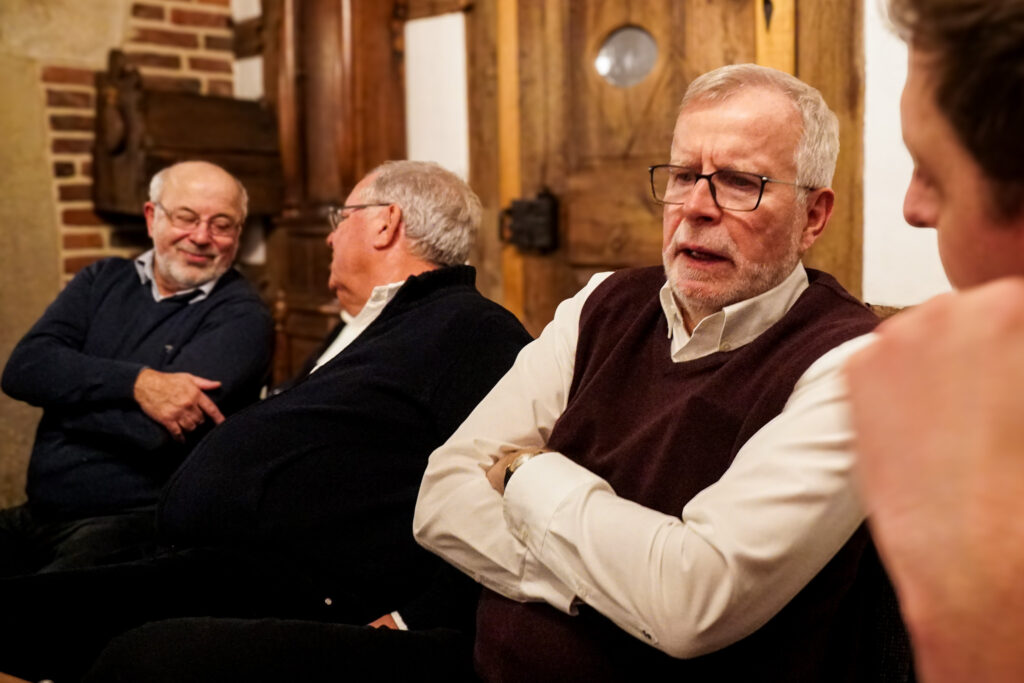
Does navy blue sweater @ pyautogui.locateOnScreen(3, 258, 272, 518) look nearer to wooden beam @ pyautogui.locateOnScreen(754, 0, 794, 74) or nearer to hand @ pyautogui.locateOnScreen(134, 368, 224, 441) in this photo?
hand @ pyautogui.locateOnScreen(134, 368, 224, 441)

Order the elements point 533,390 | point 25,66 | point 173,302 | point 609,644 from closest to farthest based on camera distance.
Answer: point 609,644
point 533,390
point 173,302
point 25,66

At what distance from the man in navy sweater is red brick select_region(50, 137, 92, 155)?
3.72 ft

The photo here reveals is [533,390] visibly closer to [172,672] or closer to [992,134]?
[172,672]

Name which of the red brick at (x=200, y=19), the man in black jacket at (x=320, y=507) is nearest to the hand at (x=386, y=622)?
the man in black jacket at (x=320, y=507)

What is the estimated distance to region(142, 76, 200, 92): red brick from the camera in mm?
3690

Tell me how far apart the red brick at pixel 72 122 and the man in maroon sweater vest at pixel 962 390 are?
11.6ft

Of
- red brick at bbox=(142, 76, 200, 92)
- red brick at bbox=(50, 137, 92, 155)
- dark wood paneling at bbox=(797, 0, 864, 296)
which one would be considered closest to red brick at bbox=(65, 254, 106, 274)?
red brick at bbox=(50, 137, 92, 155)

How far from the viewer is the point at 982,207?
0.58 metres

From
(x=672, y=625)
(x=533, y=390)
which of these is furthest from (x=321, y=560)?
(x=672, y=625)

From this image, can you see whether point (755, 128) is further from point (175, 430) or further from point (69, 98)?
point (69, 98)

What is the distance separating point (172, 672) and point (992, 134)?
47.3 inches

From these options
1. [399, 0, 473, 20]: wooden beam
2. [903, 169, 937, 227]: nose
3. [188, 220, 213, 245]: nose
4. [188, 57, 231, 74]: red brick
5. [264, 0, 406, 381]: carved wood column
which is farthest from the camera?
[188, 57, 231, 74]: red brick

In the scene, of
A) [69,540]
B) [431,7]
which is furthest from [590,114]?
[69,540]

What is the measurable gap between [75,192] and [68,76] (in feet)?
1.35
